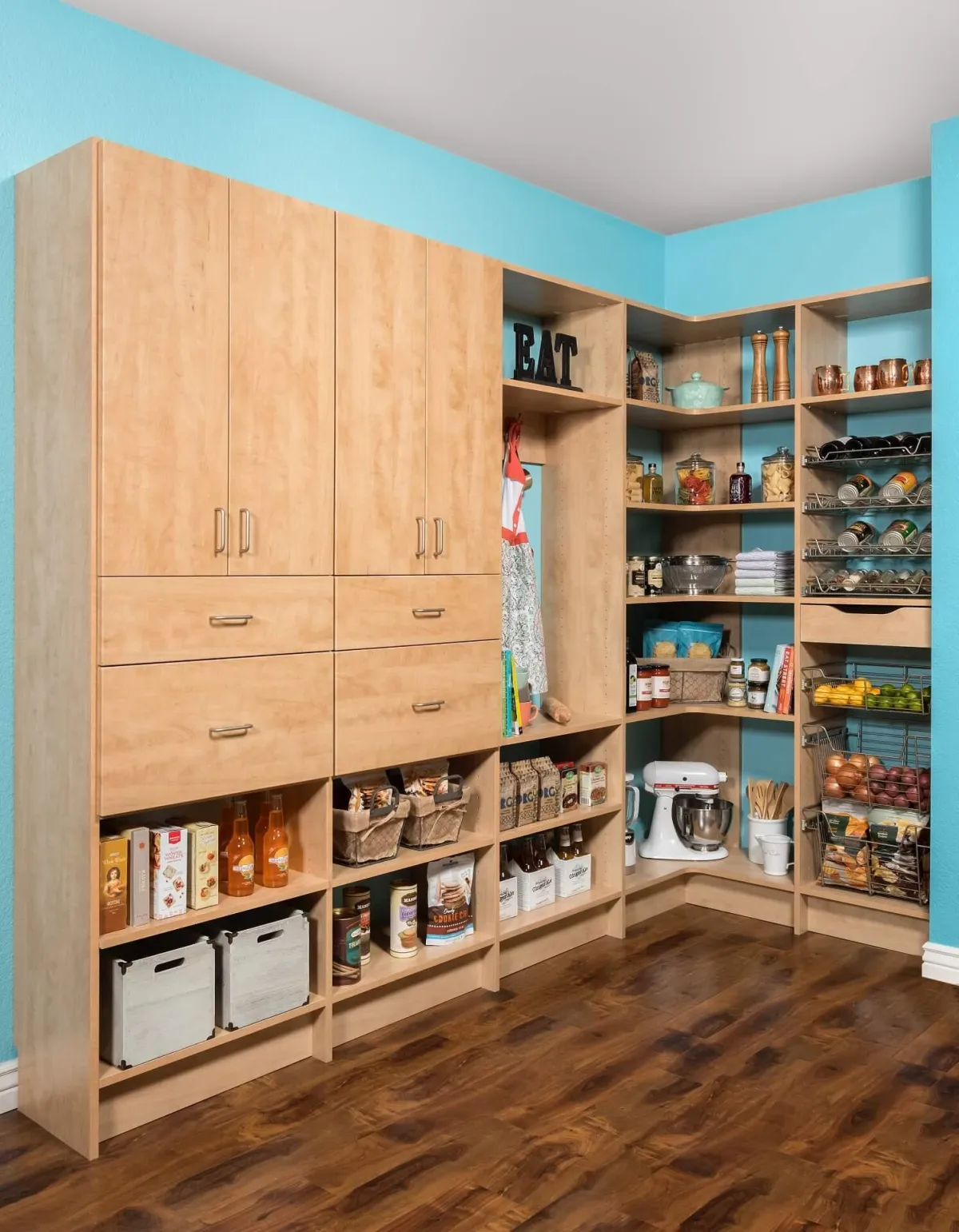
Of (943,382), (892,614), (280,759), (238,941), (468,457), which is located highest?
(943,382)

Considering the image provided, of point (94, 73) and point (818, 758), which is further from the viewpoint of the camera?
point (818, 758)

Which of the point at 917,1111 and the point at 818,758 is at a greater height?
the point at 818,758

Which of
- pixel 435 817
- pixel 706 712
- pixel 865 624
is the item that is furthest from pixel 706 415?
pixel 435 817

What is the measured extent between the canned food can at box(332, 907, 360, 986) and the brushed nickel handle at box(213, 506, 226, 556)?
1097 millimetres

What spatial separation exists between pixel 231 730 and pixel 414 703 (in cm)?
63

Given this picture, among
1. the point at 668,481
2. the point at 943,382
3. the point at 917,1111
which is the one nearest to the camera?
the point at 917,1111

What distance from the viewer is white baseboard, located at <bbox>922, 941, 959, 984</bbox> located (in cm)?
349

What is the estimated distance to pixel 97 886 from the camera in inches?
94.2

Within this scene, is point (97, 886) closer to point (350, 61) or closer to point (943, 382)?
point (350, 61)

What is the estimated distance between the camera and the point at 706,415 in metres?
4.26

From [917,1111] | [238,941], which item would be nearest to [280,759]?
[238,941]

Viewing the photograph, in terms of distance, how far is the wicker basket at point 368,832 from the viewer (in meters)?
2.96

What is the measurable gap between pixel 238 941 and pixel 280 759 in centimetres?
46

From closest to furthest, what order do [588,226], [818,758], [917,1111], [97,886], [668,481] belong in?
1. [97,886]
2. [917,1111]
3. [818,758]
4. [588,226]
5. [668,481]
